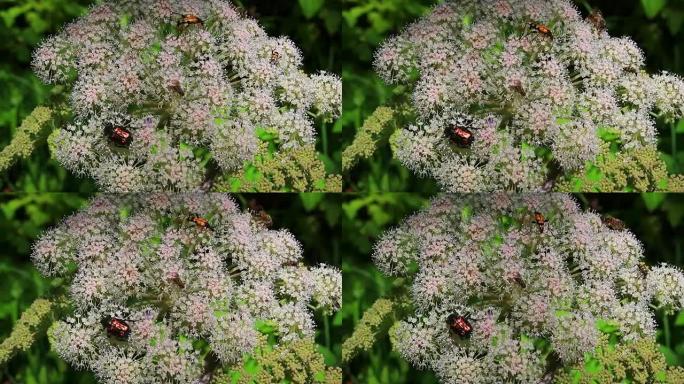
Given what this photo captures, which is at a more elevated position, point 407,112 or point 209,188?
point 407,112

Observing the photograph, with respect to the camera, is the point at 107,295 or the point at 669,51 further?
the point at 669,51

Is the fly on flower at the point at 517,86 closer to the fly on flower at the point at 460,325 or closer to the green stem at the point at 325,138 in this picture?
the green stem at the point at 325,138

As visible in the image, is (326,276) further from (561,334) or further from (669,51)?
(669,51)

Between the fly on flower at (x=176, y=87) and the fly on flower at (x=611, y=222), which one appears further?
the fly on flower at (x=611, y=222)

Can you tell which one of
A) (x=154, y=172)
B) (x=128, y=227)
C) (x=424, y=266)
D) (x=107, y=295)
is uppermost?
(x=424, y=266)

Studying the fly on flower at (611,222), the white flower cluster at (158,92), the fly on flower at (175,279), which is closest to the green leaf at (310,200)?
the white flower cluster at (158,92)

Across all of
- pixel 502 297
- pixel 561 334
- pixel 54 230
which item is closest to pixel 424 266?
pixel 502 297

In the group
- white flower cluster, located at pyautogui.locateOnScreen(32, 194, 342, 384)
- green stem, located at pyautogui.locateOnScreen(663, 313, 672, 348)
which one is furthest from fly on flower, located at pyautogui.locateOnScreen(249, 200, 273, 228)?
green stem, located at pyautogui.locateOnScreen(663, 313, 672, 348)
